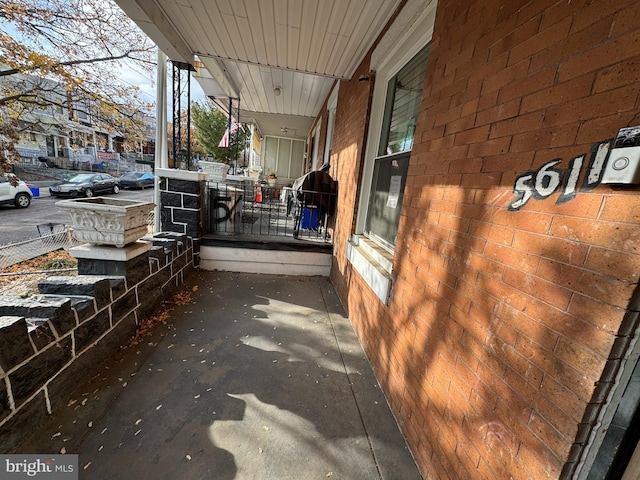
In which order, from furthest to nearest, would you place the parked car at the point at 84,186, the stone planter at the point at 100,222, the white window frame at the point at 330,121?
the parked car at the point at 84,186 < the white window frame at the point at 330,121 < the stone planter at the point at 100,222

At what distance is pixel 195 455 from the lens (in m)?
1.52

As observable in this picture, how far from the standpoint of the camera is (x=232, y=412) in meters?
1.82

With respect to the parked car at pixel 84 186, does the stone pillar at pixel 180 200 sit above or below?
above

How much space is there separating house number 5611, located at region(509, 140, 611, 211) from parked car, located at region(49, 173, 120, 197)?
1859 cm

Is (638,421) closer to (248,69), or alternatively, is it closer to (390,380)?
(390,380)

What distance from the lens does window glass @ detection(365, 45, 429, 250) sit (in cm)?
238

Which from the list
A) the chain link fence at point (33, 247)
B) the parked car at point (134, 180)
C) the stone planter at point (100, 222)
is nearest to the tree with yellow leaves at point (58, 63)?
the chain link fence at point (33, 247)

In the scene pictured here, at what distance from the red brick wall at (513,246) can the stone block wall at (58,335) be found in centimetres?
221

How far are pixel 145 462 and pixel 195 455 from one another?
0.83 ft

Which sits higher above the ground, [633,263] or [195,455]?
[633,263]

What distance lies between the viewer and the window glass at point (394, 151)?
2381 mm

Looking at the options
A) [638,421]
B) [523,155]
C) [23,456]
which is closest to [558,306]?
[638,421]

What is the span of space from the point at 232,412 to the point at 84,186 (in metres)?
18.0

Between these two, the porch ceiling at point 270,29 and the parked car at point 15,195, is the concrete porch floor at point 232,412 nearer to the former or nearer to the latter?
the porch ceiling at point 270,29
